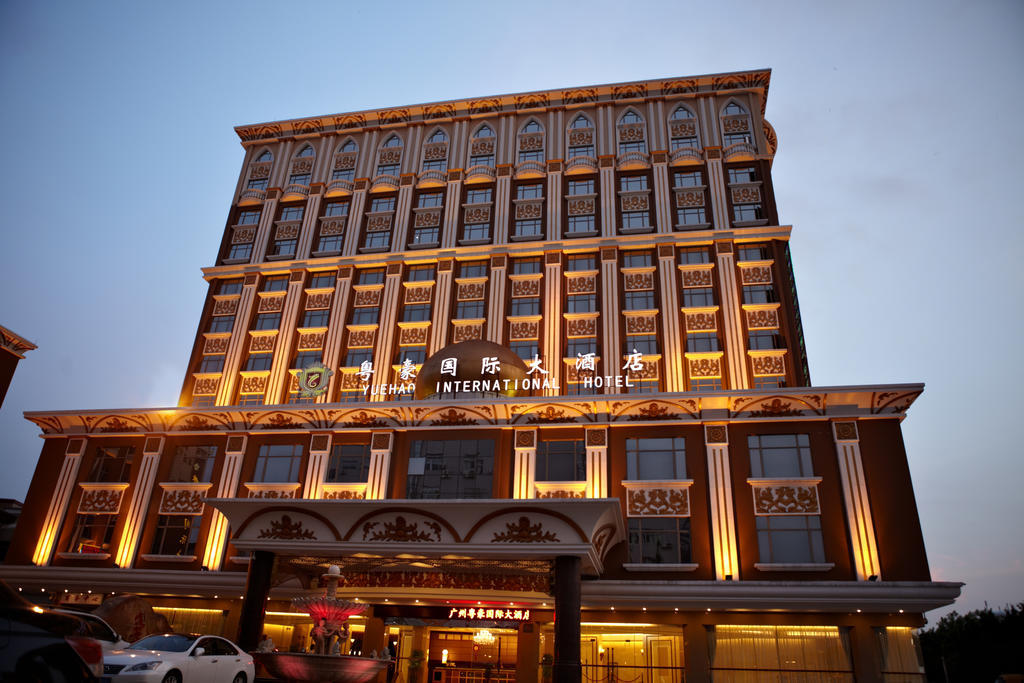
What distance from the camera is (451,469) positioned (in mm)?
27875

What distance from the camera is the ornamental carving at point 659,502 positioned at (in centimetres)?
2592

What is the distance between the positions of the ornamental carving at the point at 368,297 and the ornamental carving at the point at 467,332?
4807 mm

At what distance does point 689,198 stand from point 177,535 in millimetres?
29432

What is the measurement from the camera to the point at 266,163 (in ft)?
140

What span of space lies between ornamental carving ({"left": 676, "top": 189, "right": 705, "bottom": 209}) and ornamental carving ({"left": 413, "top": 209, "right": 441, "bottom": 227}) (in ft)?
43.3

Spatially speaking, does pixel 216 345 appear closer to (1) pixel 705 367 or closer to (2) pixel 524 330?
(2) pixel 524 330

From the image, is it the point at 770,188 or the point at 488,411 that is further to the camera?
the point at 770,188

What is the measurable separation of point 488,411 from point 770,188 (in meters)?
19.5

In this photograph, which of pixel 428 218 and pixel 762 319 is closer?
pixel 762 319

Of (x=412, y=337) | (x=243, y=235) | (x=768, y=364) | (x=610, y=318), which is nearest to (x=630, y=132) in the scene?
(x=610, y=318)

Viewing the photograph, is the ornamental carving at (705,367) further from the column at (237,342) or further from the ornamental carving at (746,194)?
the column at (237,342)

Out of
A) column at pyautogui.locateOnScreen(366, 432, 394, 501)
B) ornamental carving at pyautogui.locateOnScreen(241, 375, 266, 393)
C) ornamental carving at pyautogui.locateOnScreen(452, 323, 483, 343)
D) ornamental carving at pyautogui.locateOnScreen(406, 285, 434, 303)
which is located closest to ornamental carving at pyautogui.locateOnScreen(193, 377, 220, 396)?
ornamental carving at pyautogui.locateOnScreen(241, 375, 266, 393)

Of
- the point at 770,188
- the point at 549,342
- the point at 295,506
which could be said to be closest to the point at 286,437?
the point at 295,506

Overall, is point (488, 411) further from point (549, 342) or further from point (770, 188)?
point (770, 188)
